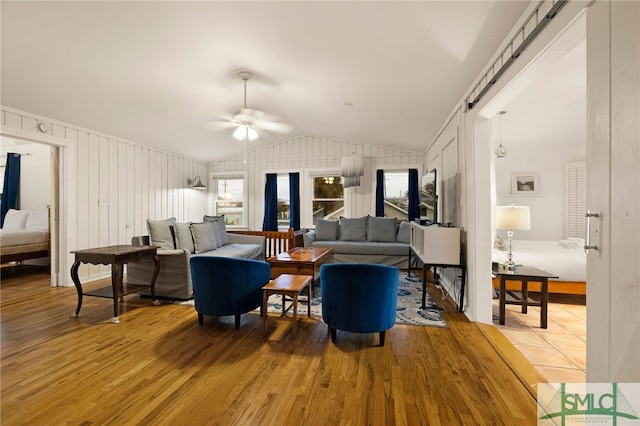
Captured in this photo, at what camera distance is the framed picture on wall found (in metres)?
5.28

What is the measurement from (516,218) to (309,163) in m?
4.57

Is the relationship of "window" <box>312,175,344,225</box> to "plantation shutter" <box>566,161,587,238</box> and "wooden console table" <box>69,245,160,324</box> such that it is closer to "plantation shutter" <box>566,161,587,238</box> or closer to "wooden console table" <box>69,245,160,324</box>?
"wooden console table" <box>69,245,160,324</box>

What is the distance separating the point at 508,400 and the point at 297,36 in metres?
3.14

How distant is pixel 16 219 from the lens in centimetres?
578

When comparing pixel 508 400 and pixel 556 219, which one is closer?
pixel 508 400

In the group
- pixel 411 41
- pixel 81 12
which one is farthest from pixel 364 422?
pixel 81 12

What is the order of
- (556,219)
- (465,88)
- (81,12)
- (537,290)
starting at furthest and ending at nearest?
1. (556,219)
2. (537,290)
3. (465,88)
4. (81,12)

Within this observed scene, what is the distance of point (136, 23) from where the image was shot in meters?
2.49

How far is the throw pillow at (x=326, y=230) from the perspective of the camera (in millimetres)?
6066

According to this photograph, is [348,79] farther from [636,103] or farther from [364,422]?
[364,422]

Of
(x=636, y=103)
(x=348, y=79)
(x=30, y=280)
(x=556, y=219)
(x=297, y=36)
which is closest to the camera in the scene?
(x=636, y=103)

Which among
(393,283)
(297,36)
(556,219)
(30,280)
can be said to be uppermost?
(297,36)

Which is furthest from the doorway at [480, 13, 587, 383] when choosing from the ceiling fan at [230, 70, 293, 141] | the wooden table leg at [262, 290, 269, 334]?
the ceiling fan at [230, 70, 293, 141]

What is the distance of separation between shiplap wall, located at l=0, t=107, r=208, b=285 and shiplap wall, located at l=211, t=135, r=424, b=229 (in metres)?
1.77
